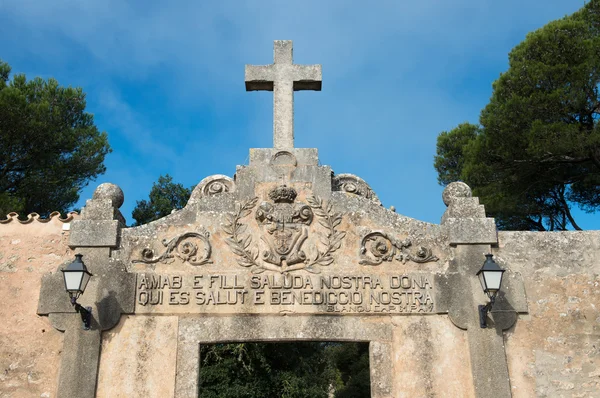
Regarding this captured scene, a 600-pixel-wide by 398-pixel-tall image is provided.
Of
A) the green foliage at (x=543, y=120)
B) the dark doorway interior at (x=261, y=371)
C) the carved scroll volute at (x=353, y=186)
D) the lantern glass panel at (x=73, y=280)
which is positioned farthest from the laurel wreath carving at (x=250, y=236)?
the green foliage at (x=543, y=120)

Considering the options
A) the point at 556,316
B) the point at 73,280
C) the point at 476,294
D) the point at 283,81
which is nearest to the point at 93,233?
the point at 73,280

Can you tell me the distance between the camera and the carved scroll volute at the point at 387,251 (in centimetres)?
705

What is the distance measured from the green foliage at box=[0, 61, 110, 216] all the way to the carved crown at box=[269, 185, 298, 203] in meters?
6.87

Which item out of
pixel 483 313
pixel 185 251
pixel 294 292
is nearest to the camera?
pixel 483 313

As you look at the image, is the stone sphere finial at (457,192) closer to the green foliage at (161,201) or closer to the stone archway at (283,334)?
the stone archway at (283,334)

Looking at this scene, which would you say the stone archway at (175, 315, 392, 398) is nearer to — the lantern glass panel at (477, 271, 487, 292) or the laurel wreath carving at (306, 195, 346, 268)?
the laurel wreath carving at (306, 195, 346, 268)

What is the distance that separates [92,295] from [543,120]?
9.72 metres

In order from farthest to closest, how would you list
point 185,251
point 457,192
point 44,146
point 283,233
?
point 44,146 → point 457,192 → point 283,233 → point 185,251

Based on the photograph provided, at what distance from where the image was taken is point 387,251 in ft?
23.3

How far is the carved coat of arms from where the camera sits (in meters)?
6.98

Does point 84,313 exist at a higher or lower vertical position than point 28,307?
lower

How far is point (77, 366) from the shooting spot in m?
6.45

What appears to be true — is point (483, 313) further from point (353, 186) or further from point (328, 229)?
point (353, 186)

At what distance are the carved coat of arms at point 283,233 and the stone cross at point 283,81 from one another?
905 millimetres
